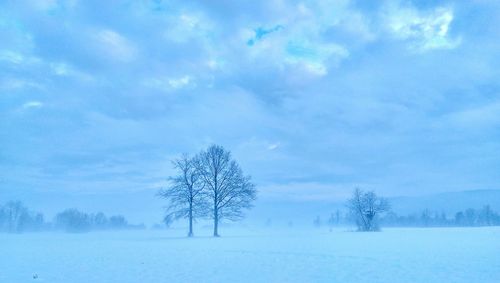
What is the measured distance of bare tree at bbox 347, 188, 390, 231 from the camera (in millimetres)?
73125

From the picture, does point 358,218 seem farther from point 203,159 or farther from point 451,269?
point 451,269

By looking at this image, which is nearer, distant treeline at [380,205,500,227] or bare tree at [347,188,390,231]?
bare tree at [347,188,390,231]

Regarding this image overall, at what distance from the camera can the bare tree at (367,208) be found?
73.1 m

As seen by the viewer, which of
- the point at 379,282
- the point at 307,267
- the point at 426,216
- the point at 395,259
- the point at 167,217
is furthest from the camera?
the point at 426,216

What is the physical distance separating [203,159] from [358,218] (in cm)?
4128

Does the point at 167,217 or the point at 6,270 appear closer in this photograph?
the point at 6,270

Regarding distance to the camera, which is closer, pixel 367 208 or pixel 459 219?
pixel 367 208

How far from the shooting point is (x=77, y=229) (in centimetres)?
11469

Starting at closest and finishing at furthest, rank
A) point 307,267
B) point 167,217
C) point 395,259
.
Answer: point 307,267 < point 395,259 < point 167,217

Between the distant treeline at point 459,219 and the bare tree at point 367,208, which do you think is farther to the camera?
the distant treeline at point 459,219

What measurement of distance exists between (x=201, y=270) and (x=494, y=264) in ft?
42.7

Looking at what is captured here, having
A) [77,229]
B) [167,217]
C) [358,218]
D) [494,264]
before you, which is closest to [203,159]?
[167,217]

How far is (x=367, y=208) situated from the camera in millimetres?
75750

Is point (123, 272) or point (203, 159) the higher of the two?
point (203, 159)
